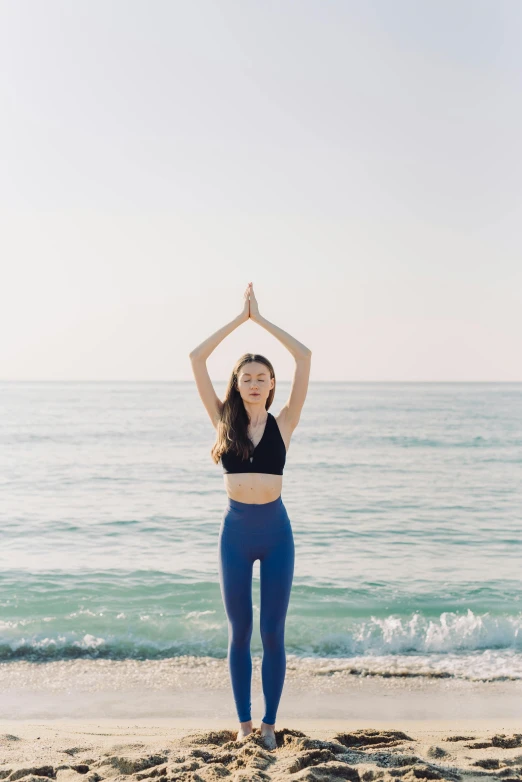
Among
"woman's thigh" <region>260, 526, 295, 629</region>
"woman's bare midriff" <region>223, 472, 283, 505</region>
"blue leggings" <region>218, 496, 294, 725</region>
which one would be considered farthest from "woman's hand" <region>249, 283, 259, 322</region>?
"woman's thigh" <region>260, 526, 295, 629</region>

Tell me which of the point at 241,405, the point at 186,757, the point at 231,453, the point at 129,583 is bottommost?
the point at 129,583

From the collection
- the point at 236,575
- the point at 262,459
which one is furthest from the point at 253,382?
the point at 236,575

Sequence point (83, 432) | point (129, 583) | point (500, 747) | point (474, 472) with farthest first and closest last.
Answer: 1. point (83, 432)
2. point (474, 472)
3. point (129, 583)
4. point (500, 747)

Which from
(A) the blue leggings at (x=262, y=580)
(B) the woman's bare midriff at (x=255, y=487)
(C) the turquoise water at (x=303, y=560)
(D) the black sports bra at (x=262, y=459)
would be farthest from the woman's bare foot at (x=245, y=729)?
(C) the turquoise water at (x=303, y=560)

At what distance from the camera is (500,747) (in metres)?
4.05

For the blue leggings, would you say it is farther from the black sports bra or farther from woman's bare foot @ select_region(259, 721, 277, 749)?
the black sports bra

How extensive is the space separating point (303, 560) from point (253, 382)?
6494mm

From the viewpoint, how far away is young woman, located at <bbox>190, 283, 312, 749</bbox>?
391cm

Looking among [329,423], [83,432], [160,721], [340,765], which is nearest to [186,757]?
[340,765]

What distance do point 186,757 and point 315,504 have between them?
1072 cm

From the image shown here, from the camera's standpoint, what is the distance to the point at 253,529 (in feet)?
12.8

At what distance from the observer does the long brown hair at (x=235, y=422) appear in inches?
156

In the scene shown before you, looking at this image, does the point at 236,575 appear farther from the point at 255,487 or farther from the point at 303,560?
the point at 303,560

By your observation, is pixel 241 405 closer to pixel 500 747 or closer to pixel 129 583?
pixel 500 747
